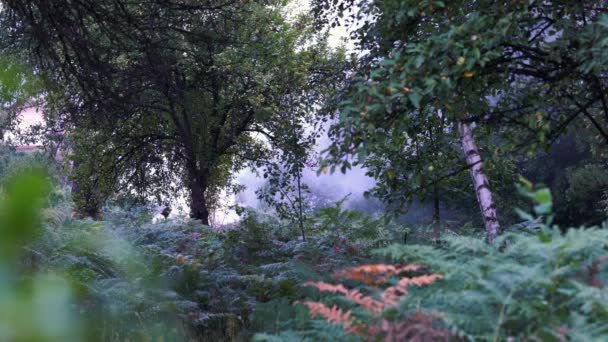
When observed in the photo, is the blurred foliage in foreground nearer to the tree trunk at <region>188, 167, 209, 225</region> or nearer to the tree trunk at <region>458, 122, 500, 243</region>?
the tree trunk at <region>458, 122, 500, 243</region>

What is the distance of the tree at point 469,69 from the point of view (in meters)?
4.21

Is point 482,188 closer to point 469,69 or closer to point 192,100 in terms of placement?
point 469,69

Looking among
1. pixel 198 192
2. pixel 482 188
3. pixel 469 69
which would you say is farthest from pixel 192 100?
pixel 469 69

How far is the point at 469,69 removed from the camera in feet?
13.9

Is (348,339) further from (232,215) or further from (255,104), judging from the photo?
(232,215)

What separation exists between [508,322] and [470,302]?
0.16 m

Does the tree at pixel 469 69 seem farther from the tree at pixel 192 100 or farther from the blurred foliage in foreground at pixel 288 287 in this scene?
the tree at pixel 192 100

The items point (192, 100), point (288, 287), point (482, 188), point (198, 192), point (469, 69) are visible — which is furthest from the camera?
point (198, 192)

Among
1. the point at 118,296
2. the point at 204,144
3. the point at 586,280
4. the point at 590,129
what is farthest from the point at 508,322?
the point at 204,144

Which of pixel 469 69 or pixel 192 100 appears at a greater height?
pixel 192 100

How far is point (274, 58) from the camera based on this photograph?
11438 millimetres

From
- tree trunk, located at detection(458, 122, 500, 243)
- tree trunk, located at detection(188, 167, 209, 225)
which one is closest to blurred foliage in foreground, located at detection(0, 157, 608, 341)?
tree trunk, located at detection(458, 122, 500, 243)

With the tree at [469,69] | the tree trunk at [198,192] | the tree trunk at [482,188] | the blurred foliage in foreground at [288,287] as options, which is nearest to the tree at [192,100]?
the tree trunk at [198,192]

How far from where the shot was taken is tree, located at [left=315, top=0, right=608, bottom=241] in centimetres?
421
